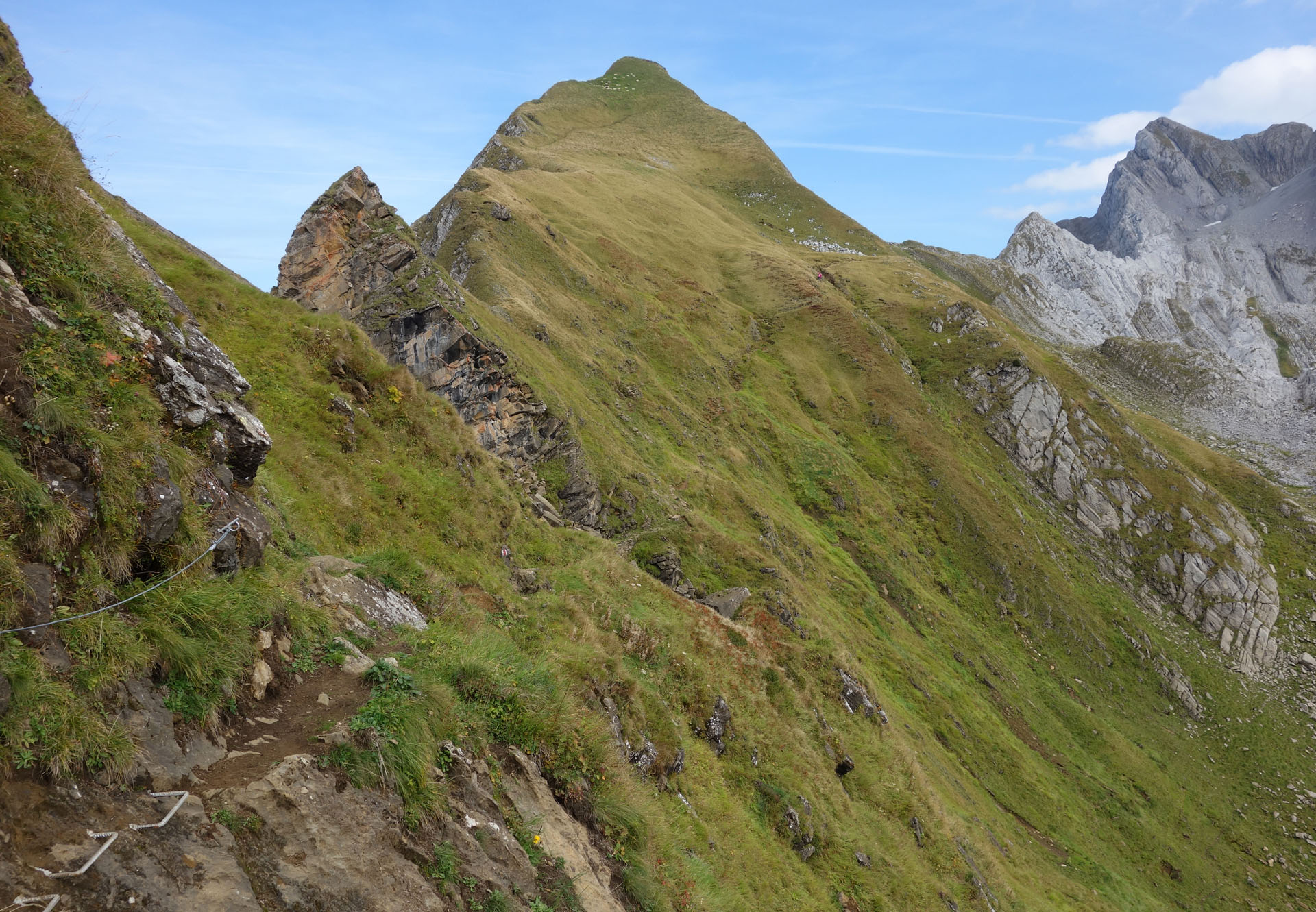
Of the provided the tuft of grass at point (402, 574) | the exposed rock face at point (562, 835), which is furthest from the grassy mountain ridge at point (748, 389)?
the exposed rock face at point (562, 835)

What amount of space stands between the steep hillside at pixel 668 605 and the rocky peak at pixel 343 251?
228 millimetres

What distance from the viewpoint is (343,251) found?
3206 centimetres

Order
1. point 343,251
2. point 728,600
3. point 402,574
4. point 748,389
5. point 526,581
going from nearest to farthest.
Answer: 1. point 402,574
2. point 526,581
3. point 728,600
4. point 343,251
5. point 748,389

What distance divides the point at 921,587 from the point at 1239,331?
170 metres

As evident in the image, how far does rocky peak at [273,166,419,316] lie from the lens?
102 feet

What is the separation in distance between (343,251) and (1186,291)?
695 ft

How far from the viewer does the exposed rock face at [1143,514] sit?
59.2m

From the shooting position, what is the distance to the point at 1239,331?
160375 mm

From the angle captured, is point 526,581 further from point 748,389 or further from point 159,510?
point 748,389

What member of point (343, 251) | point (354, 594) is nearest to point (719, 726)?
point (354, 594)

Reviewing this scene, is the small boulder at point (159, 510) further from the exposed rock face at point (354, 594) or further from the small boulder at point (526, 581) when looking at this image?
the small boulder at point (526, 581)

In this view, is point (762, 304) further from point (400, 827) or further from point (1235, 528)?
point (400, 827)

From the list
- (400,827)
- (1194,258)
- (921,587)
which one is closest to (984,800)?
(921,587)

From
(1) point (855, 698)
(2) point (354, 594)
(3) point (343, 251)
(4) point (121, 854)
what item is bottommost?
(1) point (855, 698)
